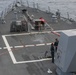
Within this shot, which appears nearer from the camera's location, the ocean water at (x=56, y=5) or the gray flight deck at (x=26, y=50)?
the gray flight deck at (x=26, y=50)

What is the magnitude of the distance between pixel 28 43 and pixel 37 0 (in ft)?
135

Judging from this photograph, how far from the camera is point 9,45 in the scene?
2253 cm

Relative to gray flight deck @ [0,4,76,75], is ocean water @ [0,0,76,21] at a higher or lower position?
lower

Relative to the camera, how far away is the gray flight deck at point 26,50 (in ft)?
58.2

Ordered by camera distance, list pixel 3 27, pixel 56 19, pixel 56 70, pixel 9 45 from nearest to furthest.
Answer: pixel 56 70, pixel 9 45, pixel 3 27, pixel 56 19

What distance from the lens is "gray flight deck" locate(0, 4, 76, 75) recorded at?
17.7 m

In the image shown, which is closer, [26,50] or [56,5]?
[26,50]

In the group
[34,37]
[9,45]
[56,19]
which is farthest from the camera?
[56,19]

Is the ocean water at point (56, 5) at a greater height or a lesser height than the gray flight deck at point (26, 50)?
lesser

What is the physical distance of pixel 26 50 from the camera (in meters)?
21.3

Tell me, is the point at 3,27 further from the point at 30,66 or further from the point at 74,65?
the point at 74,65

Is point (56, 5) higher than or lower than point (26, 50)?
lower

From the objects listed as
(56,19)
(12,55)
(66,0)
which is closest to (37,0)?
(66,0)

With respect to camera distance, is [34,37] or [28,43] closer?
[28,43]
